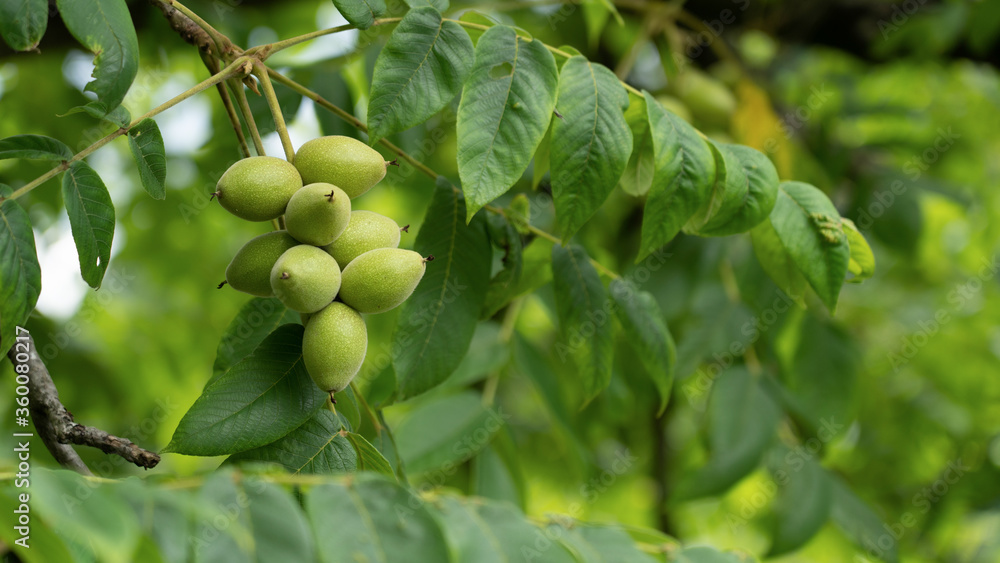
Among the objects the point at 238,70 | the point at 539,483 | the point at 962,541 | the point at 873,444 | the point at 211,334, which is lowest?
the point at 962,541

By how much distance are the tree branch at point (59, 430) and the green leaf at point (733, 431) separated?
1706mm

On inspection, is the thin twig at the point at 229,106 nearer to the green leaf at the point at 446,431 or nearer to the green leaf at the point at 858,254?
the green leaf at the point at 446,431

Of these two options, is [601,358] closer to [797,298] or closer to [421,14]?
[797,298]

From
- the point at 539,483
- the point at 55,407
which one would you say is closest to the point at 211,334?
the point at 539,483

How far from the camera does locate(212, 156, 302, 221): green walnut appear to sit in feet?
3.81

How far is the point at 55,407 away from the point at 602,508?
3243 mm

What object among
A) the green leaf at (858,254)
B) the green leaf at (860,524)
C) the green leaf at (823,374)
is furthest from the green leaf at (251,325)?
the green leaf at (860,524)

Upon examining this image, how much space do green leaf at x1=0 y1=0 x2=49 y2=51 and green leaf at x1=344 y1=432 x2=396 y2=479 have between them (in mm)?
729

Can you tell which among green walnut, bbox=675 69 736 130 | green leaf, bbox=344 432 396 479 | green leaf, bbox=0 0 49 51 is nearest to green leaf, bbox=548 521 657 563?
green leaf, bbox=344 432 396 479

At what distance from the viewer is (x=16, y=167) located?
263cm

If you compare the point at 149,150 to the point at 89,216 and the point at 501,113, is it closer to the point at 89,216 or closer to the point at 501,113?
the point at 89,216

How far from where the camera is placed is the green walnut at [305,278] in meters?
1.10

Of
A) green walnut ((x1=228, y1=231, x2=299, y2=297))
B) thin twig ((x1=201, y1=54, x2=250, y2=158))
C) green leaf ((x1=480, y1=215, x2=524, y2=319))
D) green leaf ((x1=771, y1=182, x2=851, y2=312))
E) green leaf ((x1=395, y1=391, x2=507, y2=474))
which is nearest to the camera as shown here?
green walnut ((x1=228, y1=231, x2=299, y2=297))

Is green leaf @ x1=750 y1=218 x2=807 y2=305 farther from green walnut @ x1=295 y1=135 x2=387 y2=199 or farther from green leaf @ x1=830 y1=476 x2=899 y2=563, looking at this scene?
green leaf @ x1=830 y1=476 x2=899 y2=563
